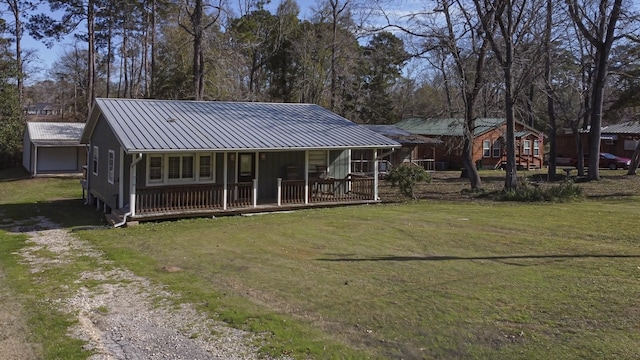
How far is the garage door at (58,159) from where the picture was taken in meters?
33.2

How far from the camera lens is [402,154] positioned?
121 feet

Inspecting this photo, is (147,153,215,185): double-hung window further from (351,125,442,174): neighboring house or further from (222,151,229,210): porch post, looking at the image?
(351,125,442,174): neighboring house

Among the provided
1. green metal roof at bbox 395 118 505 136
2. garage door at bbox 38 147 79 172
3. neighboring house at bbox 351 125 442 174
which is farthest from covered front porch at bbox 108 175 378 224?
green metal roof at bbox 395 118 505 136

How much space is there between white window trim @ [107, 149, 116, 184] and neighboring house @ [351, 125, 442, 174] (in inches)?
666

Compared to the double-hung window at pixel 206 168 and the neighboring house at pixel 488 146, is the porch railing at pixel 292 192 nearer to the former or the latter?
the double-hung window at pixel 206 168

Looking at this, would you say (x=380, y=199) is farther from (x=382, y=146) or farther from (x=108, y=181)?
(x=108, y=181)

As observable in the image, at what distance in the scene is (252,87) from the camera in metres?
44.4

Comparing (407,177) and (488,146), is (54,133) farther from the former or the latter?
(488,146)

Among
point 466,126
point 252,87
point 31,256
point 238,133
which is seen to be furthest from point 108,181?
point 252,87

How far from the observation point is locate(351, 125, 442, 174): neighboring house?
3412cm

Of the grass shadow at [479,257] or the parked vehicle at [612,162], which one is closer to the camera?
the grass shadow at [479,257]

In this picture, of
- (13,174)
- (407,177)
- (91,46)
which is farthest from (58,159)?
(407,177)

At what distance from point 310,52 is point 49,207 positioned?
89.7ft

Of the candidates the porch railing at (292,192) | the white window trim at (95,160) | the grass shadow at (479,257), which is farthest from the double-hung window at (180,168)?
the grass shadow at (479,257)
